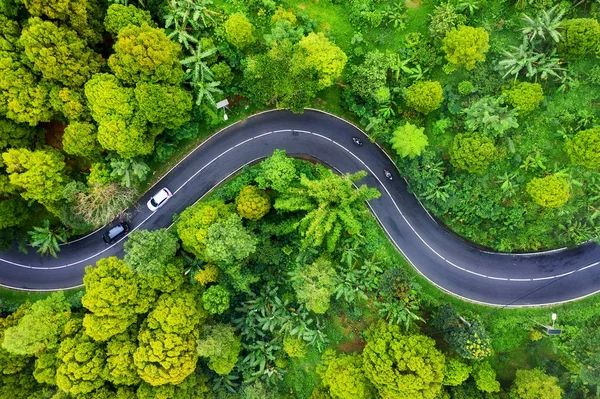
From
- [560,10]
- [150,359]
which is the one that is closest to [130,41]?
[150,359]

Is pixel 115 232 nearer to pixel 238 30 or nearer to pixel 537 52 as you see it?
pixel 238 30

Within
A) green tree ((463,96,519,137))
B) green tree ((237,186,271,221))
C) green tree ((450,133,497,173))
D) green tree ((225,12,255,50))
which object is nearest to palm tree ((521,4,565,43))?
green tree ((463,96,519,137))

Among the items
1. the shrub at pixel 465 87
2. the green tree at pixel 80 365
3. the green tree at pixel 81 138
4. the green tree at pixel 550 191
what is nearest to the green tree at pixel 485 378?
the green tree at pixel 550 191

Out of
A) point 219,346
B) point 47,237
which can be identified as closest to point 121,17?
point 47,237

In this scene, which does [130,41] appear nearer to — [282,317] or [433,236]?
[282,317]

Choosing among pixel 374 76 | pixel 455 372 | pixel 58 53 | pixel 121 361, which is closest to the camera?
pixel 58 53

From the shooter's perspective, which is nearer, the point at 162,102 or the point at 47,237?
the point at 162,102

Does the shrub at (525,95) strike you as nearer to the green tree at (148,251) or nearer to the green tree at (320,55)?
the green tree at (320,55)
